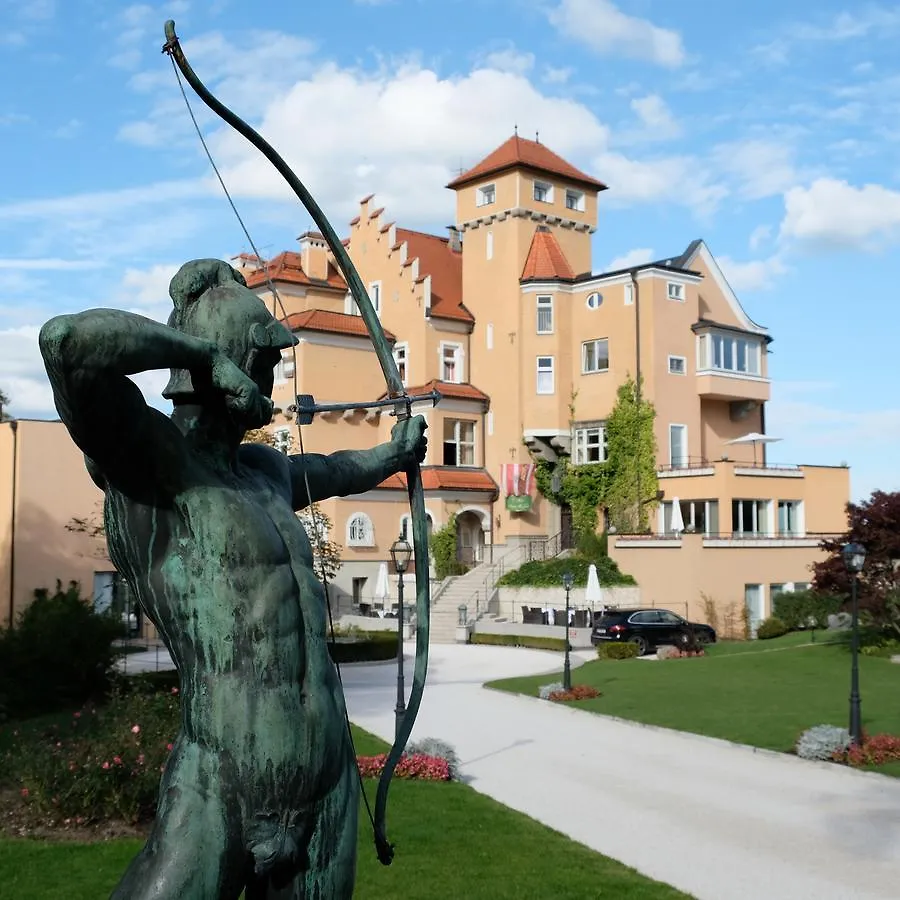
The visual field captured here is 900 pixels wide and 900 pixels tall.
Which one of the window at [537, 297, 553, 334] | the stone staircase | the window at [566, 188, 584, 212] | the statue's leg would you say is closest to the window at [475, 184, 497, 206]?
the window at [566, 188, 584, 212]

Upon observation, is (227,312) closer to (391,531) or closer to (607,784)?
(607,784)

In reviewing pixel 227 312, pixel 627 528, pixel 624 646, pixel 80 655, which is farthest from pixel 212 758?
pixel 627 528

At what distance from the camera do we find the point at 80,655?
60.7 feet

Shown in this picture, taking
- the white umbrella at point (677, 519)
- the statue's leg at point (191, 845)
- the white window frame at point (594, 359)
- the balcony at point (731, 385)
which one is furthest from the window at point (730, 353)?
the statue's leg at point (191, 845)

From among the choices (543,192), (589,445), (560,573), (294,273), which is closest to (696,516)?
(589,445)

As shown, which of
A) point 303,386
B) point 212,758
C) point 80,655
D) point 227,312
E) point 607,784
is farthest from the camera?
point 303,386

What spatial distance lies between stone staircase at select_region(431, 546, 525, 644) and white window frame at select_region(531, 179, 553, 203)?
14.7 m

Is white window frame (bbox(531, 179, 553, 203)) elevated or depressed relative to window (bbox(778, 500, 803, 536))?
elevated

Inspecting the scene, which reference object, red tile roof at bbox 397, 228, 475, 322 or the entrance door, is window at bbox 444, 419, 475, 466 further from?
the entrance door

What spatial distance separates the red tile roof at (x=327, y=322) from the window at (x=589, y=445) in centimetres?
871

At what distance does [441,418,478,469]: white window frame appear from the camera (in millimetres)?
43312

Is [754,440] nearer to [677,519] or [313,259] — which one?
[677,519]

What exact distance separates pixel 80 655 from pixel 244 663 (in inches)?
666

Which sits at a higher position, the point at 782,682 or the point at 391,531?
the point at 391,531
